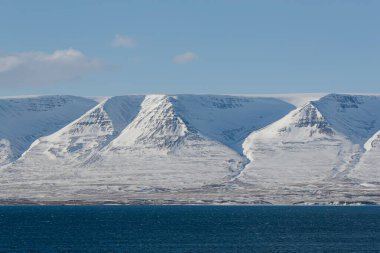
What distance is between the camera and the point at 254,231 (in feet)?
623

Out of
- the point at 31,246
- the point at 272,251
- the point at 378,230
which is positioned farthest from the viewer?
the point at 378,230

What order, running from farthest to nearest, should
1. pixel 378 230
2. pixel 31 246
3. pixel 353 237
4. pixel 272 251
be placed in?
pixel 378 230 < pixel 353 237 < pixel 31 246 < pixel 272 251

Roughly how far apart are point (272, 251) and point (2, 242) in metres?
46.9

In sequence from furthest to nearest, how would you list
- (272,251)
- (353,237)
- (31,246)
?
(353,237) < (31,246) < (272,251)

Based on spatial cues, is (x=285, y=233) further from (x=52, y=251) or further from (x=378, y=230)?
(x=52, y=251)

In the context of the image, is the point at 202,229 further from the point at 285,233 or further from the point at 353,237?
the point at 353,237

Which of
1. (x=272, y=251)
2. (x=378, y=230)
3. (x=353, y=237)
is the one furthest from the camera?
(x=378, y=230)

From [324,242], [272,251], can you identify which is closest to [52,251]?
[272,251]

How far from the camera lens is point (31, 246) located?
15388 centimetres

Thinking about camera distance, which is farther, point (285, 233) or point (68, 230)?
point (68, 230)

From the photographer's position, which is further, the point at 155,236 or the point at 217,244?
the point at 155,236

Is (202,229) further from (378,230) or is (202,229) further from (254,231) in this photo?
(378,230)

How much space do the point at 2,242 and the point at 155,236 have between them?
94.5 feet

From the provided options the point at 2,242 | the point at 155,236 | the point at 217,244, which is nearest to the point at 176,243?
the point at 217,244
